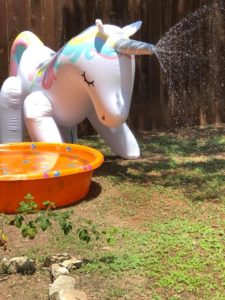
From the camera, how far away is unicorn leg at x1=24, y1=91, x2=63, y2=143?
494 centimetres

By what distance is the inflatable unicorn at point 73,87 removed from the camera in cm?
457

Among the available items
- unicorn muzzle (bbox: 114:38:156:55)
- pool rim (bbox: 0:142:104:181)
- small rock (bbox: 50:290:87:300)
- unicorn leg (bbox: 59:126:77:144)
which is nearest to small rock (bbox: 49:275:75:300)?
small rock (bbox: 50:290:87:300)

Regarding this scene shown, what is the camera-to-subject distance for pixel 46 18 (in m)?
6.83

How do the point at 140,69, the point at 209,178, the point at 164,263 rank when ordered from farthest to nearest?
the point at 140,69
the point at 209,178
the point at 164,263

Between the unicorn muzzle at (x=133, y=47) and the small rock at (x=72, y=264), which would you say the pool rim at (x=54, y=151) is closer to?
the unicorn muzzle at (x=133, y=47)

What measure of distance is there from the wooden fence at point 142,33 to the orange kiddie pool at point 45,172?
7.04 ft

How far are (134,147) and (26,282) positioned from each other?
2399mm

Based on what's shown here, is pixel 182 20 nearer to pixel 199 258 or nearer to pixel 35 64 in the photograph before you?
pixel 35 64

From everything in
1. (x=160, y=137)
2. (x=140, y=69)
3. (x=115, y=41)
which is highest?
(x=115, y=41)

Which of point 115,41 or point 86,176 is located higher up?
point 115,41

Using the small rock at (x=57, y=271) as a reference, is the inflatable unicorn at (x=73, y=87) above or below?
above

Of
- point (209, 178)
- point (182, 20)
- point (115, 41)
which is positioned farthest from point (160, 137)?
point (115, 41)

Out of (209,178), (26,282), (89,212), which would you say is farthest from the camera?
(209,178)

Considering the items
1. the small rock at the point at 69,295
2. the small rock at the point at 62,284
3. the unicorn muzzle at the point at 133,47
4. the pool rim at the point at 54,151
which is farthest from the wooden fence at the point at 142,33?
the small rock at the point at 69,295
